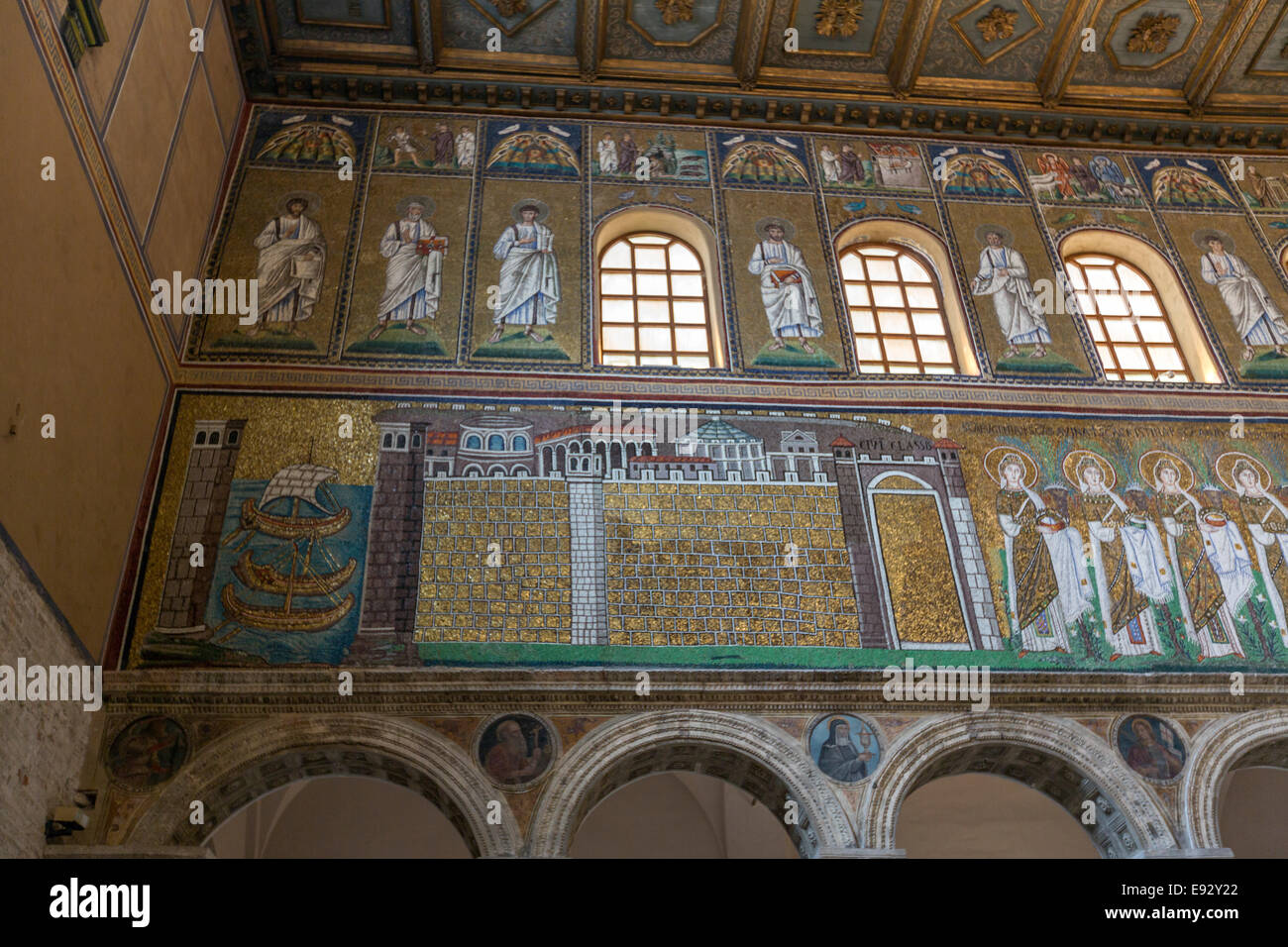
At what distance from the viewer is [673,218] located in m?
11.3

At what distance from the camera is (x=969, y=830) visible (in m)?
11.8

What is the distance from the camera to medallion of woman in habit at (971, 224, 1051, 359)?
10578 millimetres

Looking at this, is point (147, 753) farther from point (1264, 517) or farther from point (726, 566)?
point (1264, 517)

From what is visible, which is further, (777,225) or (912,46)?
(912,46)

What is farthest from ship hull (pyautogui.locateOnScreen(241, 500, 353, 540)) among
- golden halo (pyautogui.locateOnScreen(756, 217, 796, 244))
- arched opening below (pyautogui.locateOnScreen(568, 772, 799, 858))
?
arched opening below (pyautogui.locateOnScreen(568, 772, 799, 858))

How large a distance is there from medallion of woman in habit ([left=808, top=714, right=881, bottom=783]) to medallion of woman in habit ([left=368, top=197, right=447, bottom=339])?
431cm

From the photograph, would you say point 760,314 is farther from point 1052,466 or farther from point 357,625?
point 357,625

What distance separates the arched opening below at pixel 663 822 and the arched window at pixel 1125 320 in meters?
5.27

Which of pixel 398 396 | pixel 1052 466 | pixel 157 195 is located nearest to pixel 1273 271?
pixel 1052 466

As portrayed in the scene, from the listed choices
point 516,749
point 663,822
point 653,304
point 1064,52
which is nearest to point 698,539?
point 516,749

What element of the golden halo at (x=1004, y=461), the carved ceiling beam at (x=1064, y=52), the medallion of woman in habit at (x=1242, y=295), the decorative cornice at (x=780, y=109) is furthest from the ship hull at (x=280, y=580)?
the carved ceiling beam at (x=1064, y=52)

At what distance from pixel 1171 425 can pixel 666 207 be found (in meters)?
4.52

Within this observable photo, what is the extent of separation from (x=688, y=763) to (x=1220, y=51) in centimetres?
877

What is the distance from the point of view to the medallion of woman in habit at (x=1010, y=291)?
34.7ft
